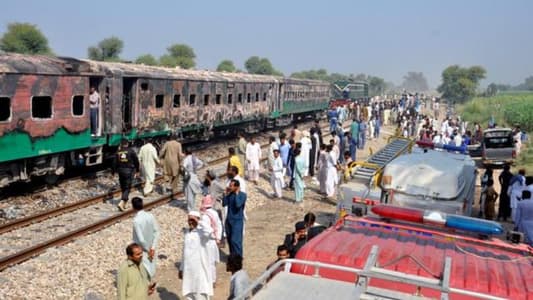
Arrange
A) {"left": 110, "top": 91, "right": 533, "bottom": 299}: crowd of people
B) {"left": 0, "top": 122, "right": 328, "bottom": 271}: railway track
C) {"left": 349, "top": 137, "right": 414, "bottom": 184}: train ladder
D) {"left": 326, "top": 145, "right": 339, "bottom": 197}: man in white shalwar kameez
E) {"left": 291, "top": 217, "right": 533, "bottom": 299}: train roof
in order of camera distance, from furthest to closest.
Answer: {"left": 326, "top": 145, "right": 339, "bottom": 197}: man in white shalwar kameez < {"left": 349, "top": 137, "right": 414, "bottom": 184}: train ladder < {"left": 0, "top": 122, "right": 328, "bottom": 271}: railway track < {"left": 110, "top": 91, "right": 533, "bottom": 299}: crowd of people < {"left": 291, "top": 217, "right": 533, "bottom": 299}: train roof

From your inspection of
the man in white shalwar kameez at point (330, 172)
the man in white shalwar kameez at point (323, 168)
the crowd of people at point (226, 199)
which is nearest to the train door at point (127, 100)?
the crowd of people at point (226, 199)

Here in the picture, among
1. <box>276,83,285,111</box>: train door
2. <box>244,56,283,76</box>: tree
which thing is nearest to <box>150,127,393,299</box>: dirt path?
<box>276,83,285,111</box>: train door

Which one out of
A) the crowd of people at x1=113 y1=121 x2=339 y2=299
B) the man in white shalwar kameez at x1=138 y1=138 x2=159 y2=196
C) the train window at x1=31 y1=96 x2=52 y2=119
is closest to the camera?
the crowd of people at x1=113 y1=121 x2=339 y2=299

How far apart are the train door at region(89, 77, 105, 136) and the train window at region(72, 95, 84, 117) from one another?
42 centimetres

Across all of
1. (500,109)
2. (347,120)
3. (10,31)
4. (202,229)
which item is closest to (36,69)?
(202,229)

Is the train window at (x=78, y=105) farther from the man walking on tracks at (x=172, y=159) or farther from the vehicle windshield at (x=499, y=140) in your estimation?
the vehicle windshield at (x=499, y=140)

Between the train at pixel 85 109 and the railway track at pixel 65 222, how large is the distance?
144 centimetres

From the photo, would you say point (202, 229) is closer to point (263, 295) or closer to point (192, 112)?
point (263, 295)

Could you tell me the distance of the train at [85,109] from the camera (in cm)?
1086

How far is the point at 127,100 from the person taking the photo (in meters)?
14.9

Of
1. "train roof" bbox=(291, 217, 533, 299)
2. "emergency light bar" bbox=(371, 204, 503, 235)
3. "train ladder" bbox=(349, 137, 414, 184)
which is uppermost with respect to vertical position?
"emergency light bar" bbox=(371, 204, 503, 235)

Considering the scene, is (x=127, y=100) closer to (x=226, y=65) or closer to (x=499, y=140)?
(x=499, y=140)

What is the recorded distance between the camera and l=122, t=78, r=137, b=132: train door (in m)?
14.8

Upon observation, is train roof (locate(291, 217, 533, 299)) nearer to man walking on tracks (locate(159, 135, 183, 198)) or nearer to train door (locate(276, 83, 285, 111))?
man walking on tracks (locate(159, 135, 183, 198))
